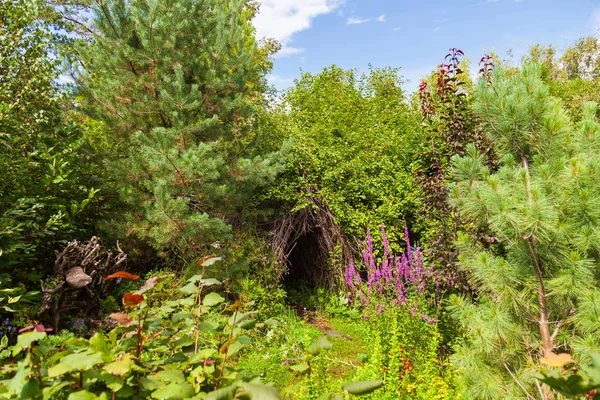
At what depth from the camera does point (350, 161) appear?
615cm

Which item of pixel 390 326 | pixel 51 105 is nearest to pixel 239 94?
pixel 51 105

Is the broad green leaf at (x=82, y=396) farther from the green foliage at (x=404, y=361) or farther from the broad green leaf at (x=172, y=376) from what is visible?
the green foliage at (x=404, y=361)

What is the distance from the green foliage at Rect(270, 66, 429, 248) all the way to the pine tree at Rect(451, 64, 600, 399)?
2.69 meters

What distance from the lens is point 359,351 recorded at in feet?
14.7

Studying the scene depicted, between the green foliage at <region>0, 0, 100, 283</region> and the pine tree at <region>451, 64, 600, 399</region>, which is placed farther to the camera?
the green foliage at <region>0, 0, 100, 283</region>

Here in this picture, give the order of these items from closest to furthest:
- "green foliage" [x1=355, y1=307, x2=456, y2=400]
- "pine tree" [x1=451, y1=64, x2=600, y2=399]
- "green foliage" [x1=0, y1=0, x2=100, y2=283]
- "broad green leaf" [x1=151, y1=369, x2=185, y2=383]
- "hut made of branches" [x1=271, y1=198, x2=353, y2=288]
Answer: "broad green leaf" [x1=151, y1=369, x2=185, y2=383] → "pine tree" [x1=451, y1=64, x2=600, y2=399] → "green foliage" [x1=355, y1=307, x2=456, y2=400] → "green foliage" [x1=0, y1=0, x2=100, y2=283] → "hut made of branches" [x1=271, y1=198, x2=353, y2=288]

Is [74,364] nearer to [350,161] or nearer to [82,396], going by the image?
[82,396]

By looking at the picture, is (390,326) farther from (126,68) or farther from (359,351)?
(126,68)

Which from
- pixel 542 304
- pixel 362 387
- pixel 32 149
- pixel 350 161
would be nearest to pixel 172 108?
pixel 32 149

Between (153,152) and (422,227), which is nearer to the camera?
(153,152)

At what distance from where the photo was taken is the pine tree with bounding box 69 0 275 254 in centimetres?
429

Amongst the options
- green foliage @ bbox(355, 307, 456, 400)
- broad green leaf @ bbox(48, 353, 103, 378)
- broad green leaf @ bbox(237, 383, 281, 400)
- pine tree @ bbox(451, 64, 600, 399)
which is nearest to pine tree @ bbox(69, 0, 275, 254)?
green foliage @ bbox(355, 307, 456, 400)

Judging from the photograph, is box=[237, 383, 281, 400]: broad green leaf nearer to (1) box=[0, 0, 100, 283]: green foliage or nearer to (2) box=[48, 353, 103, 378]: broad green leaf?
(2) box=[48, 353, 103, 378]: broad green leaf

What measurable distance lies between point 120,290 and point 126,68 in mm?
2735
